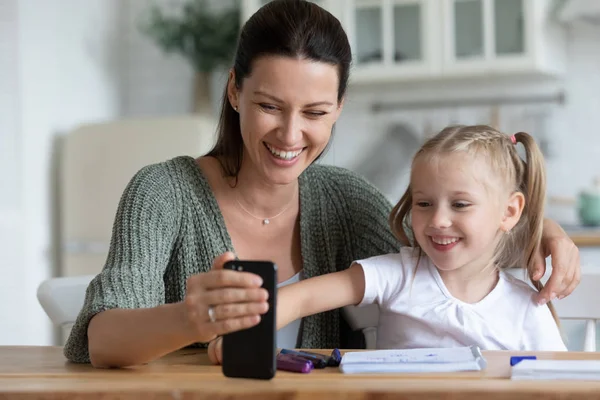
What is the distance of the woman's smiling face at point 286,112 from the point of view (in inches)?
56.2

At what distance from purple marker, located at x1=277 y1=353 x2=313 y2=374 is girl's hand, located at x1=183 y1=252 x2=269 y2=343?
120mm

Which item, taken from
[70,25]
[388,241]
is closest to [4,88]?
[70,25]

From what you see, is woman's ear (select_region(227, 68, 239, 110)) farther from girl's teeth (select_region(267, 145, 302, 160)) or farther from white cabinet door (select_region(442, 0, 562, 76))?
white cabinet door (select_region(442, 0, 562, 76))

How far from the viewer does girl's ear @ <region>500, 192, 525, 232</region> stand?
4.70ft

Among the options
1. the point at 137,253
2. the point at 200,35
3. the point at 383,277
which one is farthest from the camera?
the point at 200,35

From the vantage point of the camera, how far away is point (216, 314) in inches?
37.6

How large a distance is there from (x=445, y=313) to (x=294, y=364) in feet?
1.41

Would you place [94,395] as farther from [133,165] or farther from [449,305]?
[133,165]

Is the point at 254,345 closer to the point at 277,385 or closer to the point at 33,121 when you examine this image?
the point at 277,385

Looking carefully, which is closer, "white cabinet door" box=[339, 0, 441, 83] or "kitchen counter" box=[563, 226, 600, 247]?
"kitchen counter" box=[563, 226, 600, 247]

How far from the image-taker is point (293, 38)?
145cm

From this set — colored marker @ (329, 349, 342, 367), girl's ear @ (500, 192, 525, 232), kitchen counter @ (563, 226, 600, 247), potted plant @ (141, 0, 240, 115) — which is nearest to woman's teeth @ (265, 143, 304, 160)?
girl's ear @ (500, 192, 525, 232)

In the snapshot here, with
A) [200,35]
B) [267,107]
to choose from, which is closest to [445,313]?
[267,107]

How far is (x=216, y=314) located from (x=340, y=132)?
295 cm
